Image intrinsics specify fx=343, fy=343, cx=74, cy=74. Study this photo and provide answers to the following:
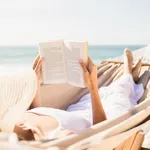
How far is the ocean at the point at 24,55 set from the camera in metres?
8.12

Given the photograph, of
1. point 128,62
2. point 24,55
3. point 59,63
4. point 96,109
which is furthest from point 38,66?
point 24,55

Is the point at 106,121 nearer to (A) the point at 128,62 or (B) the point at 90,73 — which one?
(B) the point at 90,73

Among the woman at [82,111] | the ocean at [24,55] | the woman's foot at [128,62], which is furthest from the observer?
the ocean at [24,55]

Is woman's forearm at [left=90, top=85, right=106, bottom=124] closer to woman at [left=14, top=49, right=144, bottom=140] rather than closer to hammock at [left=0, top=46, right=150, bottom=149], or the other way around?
woman at [left=14, top=49, right=144, bottom=140]

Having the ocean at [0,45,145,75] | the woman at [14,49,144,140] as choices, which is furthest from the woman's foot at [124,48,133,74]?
the ocean at [0,45,145,75]

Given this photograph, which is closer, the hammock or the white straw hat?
the hammock

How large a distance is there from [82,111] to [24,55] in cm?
792

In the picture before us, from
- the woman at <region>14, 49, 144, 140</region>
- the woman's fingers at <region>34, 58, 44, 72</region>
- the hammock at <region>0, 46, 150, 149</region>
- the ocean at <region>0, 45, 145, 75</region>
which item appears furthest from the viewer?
the ocean at <region>0, 45, 145, 75</region>

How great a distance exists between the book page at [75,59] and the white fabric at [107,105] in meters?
0.17

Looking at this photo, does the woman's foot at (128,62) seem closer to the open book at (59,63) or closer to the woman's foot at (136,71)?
the woman's foot at (136,71)

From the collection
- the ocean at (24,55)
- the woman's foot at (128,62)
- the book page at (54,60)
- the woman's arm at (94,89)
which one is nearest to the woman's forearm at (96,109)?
the woman's arm at (94,89)

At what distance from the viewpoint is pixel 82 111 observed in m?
1.90

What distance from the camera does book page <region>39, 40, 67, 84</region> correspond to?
1.66m

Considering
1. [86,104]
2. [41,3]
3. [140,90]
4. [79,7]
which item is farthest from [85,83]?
[41,3]
